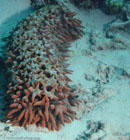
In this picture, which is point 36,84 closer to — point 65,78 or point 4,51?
point 65,78

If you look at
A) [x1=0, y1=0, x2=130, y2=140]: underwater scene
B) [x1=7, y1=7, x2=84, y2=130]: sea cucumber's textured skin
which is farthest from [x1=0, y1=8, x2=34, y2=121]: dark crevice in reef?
[x1=7, y1=7, x2=84, y2=130]: sea cucumber's textured skin

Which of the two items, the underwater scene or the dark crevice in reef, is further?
the dark crevice in reef

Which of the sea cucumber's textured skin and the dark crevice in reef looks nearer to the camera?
the sea cucumber's textured skin

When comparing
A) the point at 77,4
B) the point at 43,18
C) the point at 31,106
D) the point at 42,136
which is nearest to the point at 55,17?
the point at 43,18

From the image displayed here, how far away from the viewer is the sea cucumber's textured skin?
2.10 meters

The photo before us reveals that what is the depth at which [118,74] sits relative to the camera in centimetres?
304

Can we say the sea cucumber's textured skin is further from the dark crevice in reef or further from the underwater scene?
the dark crevice in reef

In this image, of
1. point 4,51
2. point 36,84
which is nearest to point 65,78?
point 36,84

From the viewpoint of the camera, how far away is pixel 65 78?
102 inches

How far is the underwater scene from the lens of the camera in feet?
6.97

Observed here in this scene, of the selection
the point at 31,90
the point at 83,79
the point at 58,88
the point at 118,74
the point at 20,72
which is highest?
the point at 20,72

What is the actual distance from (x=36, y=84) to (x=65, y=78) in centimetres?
59

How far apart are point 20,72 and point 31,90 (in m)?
0.41

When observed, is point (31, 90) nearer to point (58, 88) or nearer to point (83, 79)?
point (58, 88)
